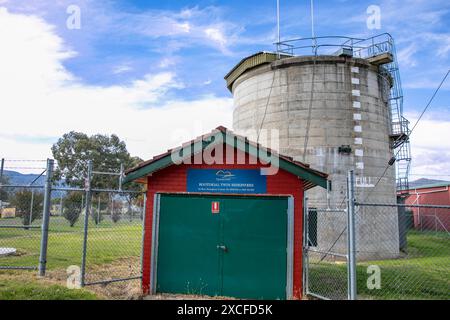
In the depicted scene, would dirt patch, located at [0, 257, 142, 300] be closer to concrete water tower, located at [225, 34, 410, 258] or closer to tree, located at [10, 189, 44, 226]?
concrete water tower, located at [225, 34, 410, 258]

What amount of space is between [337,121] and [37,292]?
14.8 metres

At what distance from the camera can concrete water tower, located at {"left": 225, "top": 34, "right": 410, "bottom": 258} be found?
57.2 feet

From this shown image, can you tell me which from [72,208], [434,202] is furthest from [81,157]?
[434,202]

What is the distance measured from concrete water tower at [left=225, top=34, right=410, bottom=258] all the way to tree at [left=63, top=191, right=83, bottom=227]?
1818 centimetres

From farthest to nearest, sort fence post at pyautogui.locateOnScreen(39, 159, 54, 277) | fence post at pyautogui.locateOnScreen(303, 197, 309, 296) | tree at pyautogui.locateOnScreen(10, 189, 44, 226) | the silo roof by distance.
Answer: tree at pyautogui.locateOnScreen(10, 189, 44, 226), the silo roof, fence post at pyautogui.locateOnScreen(39, 159, 54, 277), fence post at pyautogui.locateOnScreen(303, 197, 309, 296)

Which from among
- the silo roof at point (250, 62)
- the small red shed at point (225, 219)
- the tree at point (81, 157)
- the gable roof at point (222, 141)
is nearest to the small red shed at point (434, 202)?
the silo roof at point (250, 62)

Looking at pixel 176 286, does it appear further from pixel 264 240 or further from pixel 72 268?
pixel 72 268

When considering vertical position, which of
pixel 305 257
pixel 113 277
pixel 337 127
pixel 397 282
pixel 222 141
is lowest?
pixel 397 282

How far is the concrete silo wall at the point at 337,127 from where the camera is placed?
17.4m

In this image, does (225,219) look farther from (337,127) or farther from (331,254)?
(337,127)

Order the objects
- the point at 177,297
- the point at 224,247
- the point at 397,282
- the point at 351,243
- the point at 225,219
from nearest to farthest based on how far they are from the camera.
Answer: the point at 351,243 → the point at 177,297 → the point at 224,247 → the point at 225,219 → the point at 397,282

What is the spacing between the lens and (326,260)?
16375 millimetres

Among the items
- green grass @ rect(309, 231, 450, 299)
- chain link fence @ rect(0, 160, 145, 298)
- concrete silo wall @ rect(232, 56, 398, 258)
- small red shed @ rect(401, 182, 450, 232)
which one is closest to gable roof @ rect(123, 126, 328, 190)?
chain link fence @ rect(0, 160, 145, 298)
